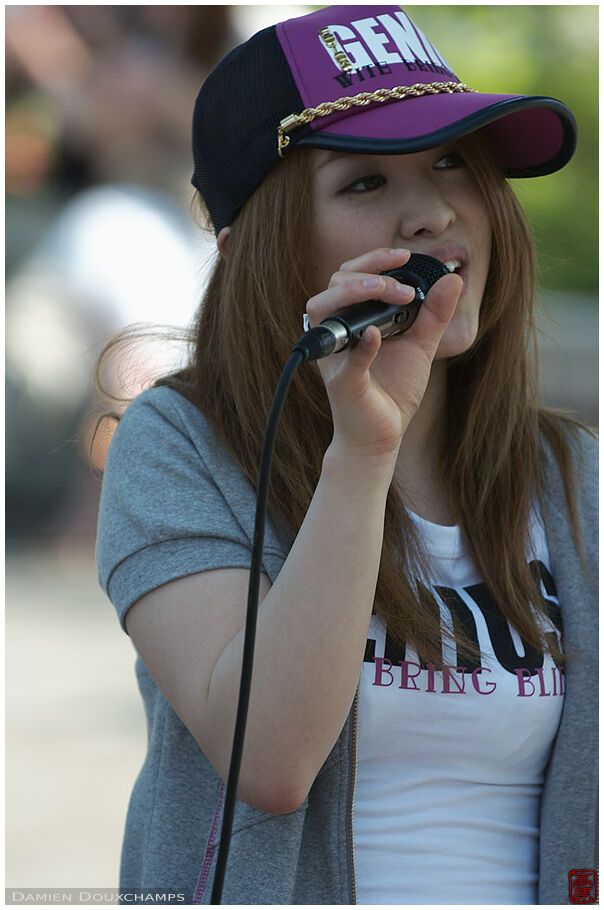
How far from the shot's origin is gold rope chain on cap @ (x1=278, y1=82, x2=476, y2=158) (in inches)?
55.0

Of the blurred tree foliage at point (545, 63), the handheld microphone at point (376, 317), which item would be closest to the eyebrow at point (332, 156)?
the handheld microphone at point (376, 317)

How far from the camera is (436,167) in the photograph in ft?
4.86

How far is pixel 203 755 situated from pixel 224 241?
81 cm

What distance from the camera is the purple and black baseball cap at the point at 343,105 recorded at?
137 cm

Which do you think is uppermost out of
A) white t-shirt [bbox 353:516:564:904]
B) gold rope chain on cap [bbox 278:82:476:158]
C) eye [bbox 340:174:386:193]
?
gold rope chain on cap [bbox 278:82:476:158]

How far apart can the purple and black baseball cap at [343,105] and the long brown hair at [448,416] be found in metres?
0.05

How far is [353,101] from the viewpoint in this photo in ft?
4.58

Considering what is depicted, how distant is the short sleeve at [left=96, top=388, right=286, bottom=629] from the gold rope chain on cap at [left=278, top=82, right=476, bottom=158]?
430 millimetres

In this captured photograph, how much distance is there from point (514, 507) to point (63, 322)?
6.60 m

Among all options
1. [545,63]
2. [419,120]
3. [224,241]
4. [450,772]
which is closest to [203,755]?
[450,772]

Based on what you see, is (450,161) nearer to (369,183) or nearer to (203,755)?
(369,183)

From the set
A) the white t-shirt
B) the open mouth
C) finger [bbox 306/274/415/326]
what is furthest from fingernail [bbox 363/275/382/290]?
the white t-shirt

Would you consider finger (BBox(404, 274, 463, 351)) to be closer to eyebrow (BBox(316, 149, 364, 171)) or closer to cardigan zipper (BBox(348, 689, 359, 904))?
eyebrow (BBox(316, 149, 364, 171))

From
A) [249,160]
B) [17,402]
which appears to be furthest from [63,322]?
[249,160]
